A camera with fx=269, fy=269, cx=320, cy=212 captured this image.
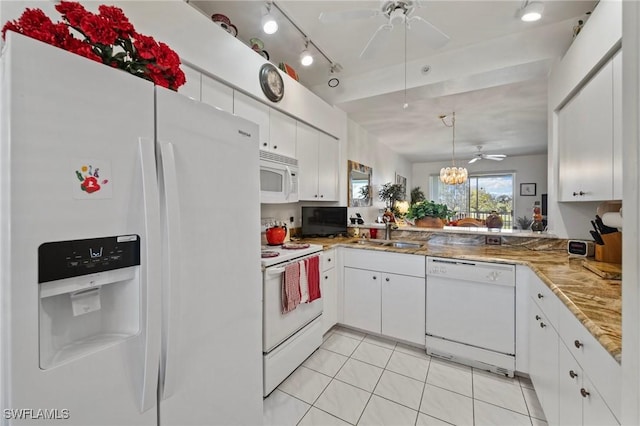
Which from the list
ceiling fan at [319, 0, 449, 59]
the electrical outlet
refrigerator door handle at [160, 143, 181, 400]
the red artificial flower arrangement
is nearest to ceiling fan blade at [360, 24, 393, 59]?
ceiling fan at [319, 0, 449, 59]

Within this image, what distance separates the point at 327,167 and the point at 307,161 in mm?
414

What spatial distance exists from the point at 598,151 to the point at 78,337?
258 cm

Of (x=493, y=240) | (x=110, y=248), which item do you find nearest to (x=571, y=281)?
(x=493, y=240)

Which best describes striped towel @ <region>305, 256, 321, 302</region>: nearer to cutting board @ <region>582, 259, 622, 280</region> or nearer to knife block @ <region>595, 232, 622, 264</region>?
cutting board @ <region>582, 259, 622, 280</region>

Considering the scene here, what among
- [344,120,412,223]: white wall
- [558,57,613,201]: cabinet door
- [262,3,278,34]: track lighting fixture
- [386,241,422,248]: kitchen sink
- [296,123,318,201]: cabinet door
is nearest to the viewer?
[558,57,613,201]: cabinet door

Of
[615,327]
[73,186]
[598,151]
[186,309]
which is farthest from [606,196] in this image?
[73,186]

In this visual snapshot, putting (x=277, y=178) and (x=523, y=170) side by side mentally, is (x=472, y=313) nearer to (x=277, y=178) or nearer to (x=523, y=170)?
(x=277, y=178)

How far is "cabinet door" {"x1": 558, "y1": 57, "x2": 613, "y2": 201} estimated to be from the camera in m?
1.49

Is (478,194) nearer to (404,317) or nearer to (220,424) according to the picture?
(404,317)

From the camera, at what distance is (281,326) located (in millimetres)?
1893

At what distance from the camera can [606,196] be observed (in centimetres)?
151

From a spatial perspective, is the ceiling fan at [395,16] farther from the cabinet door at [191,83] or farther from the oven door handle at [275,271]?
the oven door handle at [275,271]

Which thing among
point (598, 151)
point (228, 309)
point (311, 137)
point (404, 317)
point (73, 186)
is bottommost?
point (404, 317)

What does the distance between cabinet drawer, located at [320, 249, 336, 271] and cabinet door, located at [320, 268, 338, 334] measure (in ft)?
0.13
